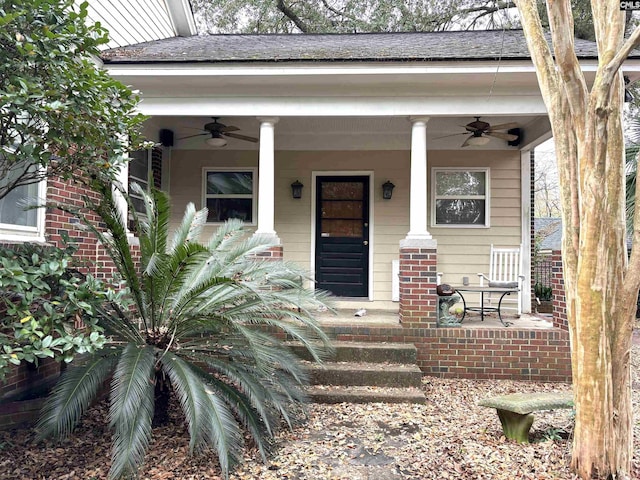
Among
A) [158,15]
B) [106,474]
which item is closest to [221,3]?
[158,15]

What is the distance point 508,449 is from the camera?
2.97 m

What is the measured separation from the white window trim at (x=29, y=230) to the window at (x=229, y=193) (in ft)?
9.95

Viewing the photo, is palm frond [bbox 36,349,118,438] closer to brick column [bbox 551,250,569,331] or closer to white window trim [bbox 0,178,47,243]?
white window trim [bbox 0,178,47,243]

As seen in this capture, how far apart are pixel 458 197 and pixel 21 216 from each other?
19.0 feet

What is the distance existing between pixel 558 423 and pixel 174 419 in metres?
3.21

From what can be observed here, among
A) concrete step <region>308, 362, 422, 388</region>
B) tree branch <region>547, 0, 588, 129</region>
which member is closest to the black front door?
concrete step <region>308, 362, 422, 388</region>

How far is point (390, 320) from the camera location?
16.5 feet

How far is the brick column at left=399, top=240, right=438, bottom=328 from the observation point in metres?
4.66

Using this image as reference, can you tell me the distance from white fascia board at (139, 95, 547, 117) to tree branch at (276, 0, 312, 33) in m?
7.94

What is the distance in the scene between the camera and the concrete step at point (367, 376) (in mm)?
4055

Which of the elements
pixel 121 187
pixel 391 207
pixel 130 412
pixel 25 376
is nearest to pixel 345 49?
pixel 391 207

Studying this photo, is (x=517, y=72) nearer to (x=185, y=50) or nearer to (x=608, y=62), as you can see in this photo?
(x=608, y=62)

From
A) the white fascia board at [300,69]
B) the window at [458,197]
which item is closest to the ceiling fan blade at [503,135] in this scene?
the window at [458,197]

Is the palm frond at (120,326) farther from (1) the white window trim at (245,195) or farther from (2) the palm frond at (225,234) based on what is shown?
(1) the white window trim at (245,195)
